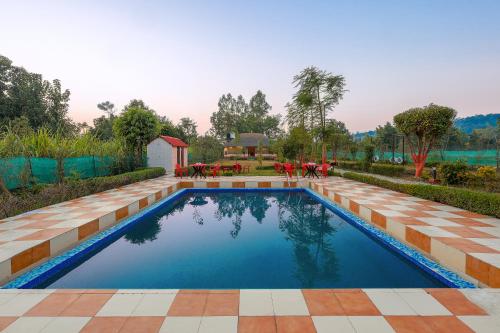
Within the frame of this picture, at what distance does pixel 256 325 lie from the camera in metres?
2.20

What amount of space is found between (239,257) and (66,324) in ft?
10.0

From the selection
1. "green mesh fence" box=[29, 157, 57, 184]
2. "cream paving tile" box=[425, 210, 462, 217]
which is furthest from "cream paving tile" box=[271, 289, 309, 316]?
"green mesh fence" box=[29, 157, 57, 184]

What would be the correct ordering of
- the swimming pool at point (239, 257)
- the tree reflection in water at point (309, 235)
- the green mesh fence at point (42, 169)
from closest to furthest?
1. the swimming pool at point (239, 257)
2. the tree reflection in water at point (309, 235)
3. the green mesh fence at point (42, 169)

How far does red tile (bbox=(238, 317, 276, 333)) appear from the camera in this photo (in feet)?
6.98

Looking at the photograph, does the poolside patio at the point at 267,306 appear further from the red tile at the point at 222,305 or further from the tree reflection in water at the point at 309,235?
the tree reflection in water at the point at 309,235

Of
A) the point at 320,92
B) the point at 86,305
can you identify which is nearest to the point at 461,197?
the point at 86,305

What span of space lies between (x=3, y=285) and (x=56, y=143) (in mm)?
8666

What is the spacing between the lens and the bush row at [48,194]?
6.22 metres

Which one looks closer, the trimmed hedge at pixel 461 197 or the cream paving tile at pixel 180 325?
the cream paving tile at pixel 180 325

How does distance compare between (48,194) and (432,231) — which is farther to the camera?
(48,194)

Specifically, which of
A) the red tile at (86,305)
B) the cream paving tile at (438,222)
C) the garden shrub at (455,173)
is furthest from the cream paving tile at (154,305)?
the garden shrub at (455,173)

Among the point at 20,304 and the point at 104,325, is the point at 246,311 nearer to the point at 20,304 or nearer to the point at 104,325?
the point at 104,325

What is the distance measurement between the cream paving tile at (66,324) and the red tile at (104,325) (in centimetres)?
6

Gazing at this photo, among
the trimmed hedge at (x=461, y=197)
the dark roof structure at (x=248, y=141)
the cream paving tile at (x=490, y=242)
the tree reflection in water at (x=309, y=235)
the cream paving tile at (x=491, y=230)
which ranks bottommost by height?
the tree reflection in water at (x=309, y=235)
